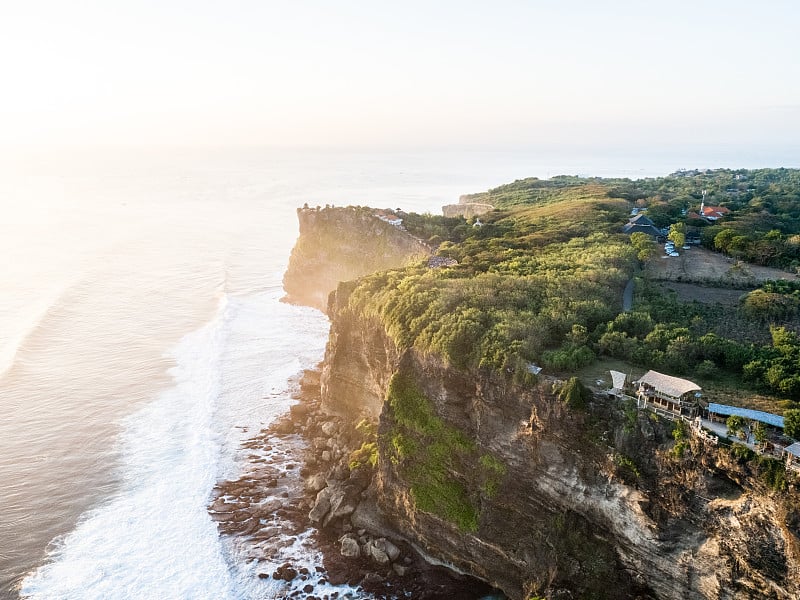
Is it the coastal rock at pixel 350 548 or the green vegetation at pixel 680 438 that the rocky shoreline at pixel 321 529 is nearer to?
the coastal rock at pixel 350 548

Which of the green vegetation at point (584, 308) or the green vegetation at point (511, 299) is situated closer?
the green vegetation at point (584, 308)

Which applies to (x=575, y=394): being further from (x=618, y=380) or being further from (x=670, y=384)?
(x=670, y=384)

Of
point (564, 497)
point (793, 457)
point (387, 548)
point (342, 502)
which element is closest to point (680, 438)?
point (793, 457)

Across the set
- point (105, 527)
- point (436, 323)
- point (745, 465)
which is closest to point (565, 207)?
point (436, 323)

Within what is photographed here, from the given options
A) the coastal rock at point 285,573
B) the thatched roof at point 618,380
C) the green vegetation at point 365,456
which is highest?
the thatched roof at point 618,380

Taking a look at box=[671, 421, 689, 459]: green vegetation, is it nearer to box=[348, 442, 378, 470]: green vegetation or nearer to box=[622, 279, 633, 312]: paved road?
box=[622, 279, 633, 312]: paved road

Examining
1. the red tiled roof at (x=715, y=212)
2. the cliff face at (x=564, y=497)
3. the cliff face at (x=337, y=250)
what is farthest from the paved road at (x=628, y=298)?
the red tiled roof at (x=715, y=212)

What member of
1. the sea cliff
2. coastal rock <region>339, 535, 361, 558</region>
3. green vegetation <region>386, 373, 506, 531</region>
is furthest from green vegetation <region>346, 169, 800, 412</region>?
coastal rock <region>339, 535, 361, 558</region>

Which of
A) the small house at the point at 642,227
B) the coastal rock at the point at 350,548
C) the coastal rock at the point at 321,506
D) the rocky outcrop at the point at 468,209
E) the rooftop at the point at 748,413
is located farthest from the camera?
the rocky outcrop at the point at 468,209
